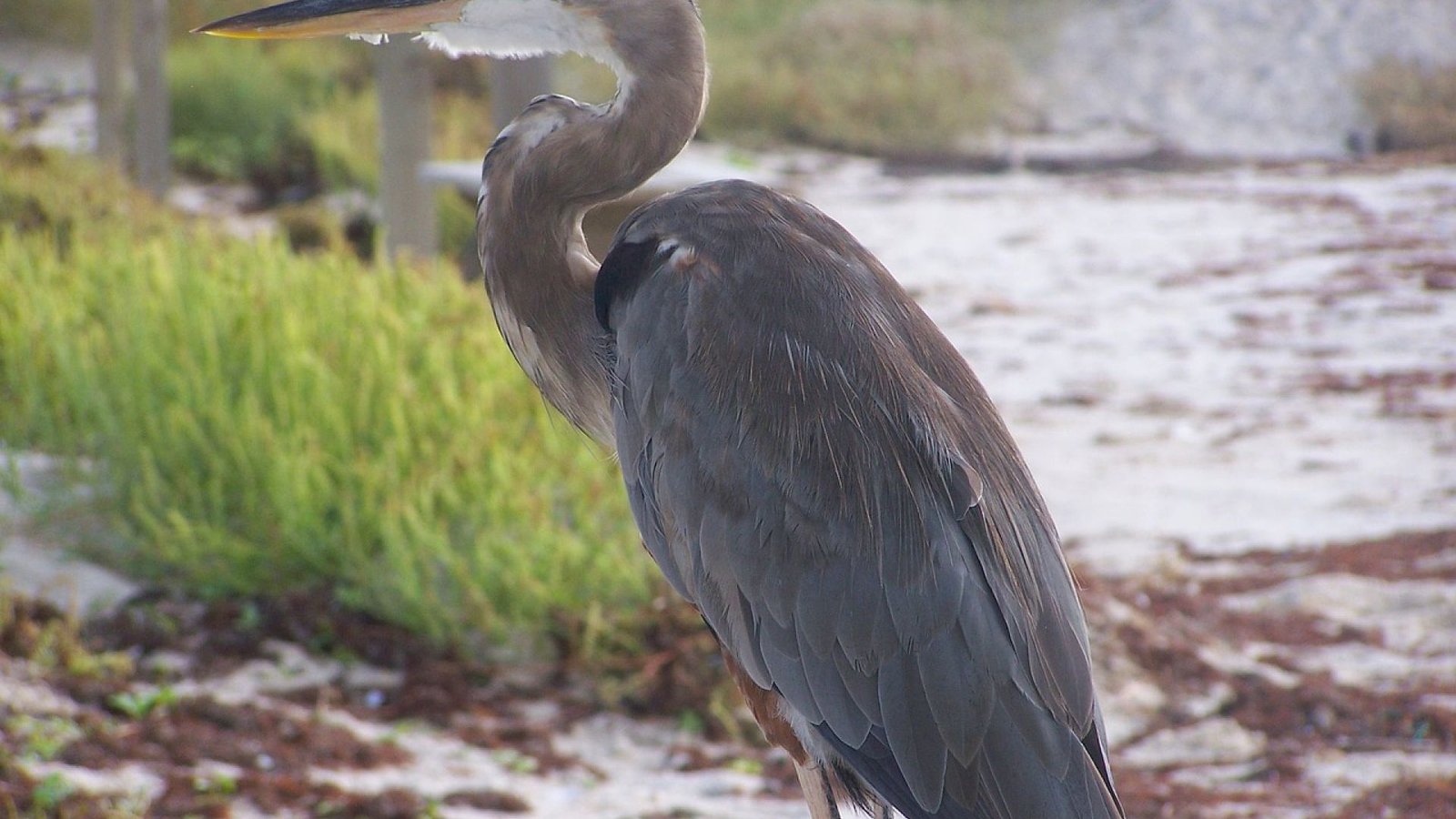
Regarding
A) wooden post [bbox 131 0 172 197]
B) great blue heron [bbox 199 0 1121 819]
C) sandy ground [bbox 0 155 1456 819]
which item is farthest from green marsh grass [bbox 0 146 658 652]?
wooden post [bbox 131 0 172 197]

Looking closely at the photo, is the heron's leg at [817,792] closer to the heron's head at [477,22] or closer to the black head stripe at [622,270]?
the black head stripe at [622,270]

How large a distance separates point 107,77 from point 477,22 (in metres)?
6.83

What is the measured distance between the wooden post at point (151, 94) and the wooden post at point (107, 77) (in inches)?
7.2

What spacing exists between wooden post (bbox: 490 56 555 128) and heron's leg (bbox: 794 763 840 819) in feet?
13.6

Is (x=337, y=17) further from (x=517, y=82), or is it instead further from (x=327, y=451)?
(x=517, y=82)

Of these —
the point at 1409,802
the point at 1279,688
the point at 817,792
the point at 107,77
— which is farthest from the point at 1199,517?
the point at 107,77

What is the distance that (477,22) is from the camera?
9.48ft

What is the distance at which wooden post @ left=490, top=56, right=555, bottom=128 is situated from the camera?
640 centimetres

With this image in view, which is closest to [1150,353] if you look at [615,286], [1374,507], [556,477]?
[1374,507]

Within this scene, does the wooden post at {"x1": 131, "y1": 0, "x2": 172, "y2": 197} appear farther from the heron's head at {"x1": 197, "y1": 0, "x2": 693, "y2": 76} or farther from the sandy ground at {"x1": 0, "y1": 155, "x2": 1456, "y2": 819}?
the heron's head at {"x1": 197, "y1": 0, "x2": 693, "y2": 76}

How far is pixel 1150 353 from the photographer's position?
28.1ft

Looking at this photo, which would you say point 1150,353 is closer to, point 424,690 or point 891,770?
point 424,690

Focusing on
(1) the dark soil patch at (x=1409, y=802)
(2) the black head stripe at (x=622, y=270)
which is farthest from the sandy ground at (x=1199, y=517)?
(2) the black head stripe at (x=622, y=270)

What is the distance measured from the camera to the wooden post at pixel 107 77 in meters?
8.51
